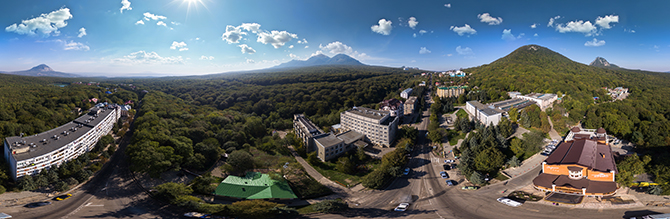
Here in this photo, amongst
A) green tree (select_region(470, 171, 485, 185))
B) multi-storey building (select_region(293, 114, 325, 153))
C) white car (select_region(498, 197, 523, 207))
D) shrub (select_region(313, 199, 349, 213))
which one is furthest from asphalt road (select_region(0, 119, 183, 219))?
green tree (select_region(470, 171, 485, 185))

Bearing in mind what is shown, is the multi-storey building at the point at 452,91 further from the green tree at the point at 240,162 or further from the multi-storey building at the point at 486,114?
the green tree at the point at 240,162

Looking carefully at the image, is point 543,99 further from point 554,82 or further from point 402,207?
point 402,207

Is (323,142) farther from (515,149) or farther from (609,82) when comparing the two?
(609,82)

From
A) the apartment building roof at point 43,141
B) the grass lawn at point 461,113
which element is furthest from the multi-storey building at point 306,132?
the grass lawn at point 461,113

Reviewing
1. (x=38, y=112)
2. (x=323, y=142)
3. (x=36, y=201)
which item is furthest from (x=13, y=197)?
(x=323, y=142)

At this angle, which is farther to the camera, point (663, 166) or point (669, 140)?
point (669, 140)

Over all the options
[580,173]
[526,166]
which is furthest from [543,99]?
[580,173]
